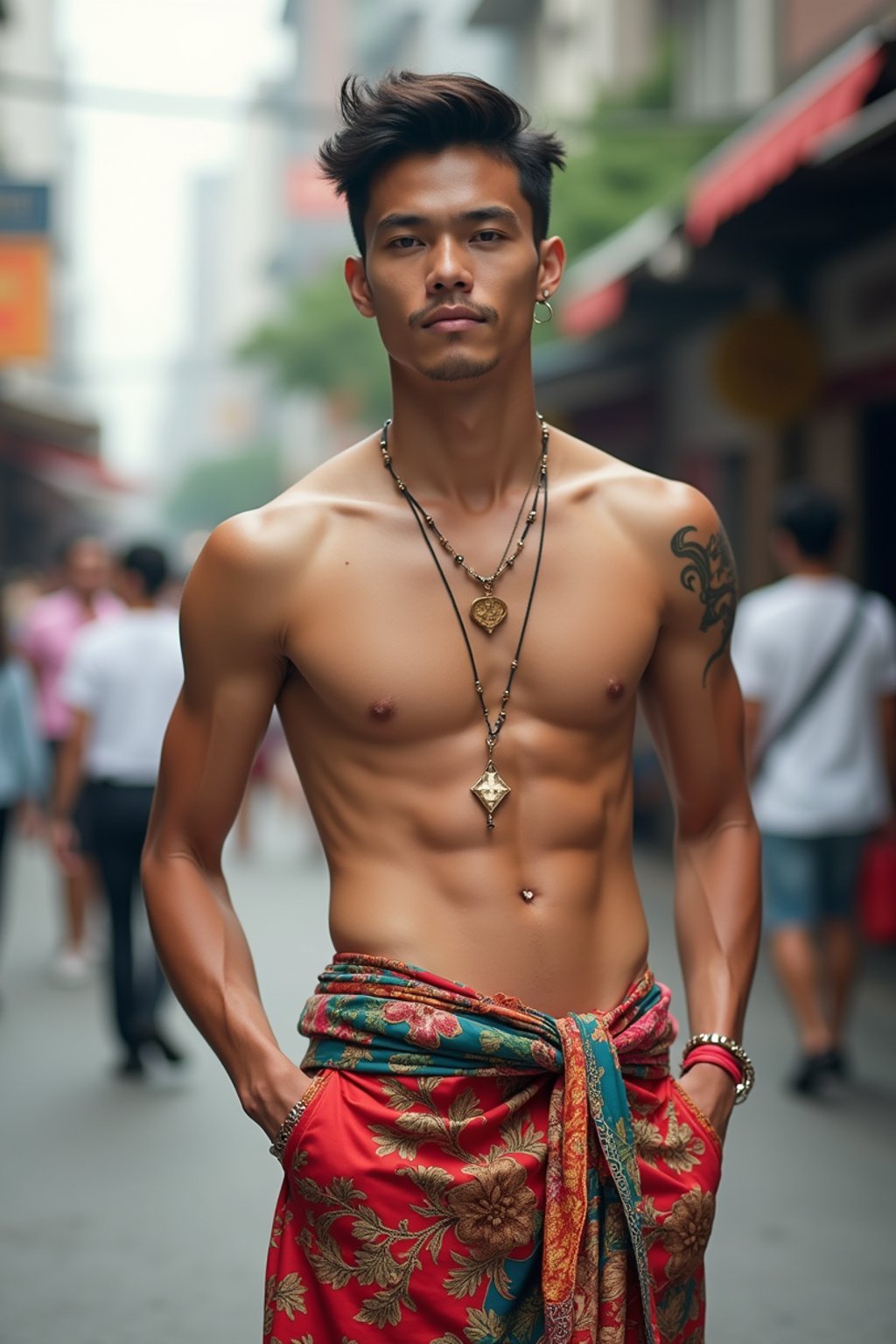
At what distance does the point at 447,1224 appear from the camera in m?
2.74

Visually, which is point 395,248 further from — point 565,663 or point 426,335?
point 565,663

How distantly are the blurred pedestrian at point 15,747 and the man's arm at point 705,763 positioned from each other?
630cm

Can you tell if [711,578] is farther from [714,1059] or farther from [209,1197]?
[209,1197]

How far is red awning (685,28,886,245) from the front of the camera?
8.12 m

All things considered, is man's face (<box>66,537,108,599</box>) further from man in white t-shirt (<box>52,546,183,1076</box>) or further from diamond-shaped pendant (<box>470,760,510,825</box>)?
diamond-shaped pendant (<box>470,760,510,825</box>)

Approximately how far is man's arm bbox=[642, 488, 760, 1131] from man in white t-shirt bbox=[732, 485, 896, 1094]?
430 centimetres

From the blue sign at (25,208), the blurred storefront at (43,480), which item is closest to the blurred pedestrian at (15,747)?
the blue sign at (25,208)

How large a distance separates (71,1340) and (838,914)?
3474mm

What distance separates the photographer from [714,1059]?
2965mm

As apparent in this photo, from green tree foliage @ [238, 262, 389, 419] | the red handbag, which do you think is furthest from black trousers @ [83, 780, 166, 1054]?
green tree foliage @ [238, 262, 389, 419]

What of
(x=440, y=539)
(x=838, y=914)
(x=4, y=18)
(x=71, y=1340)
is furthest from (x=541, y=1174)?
(x=4, y=18)

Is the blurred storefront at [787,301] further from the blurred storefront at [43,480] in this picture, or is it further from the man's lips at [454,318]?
the blurred storefront at [43,480]

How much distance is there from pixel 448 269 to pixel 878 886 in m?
5.64

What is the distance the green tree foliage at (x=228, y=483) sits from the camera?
4186 inches
